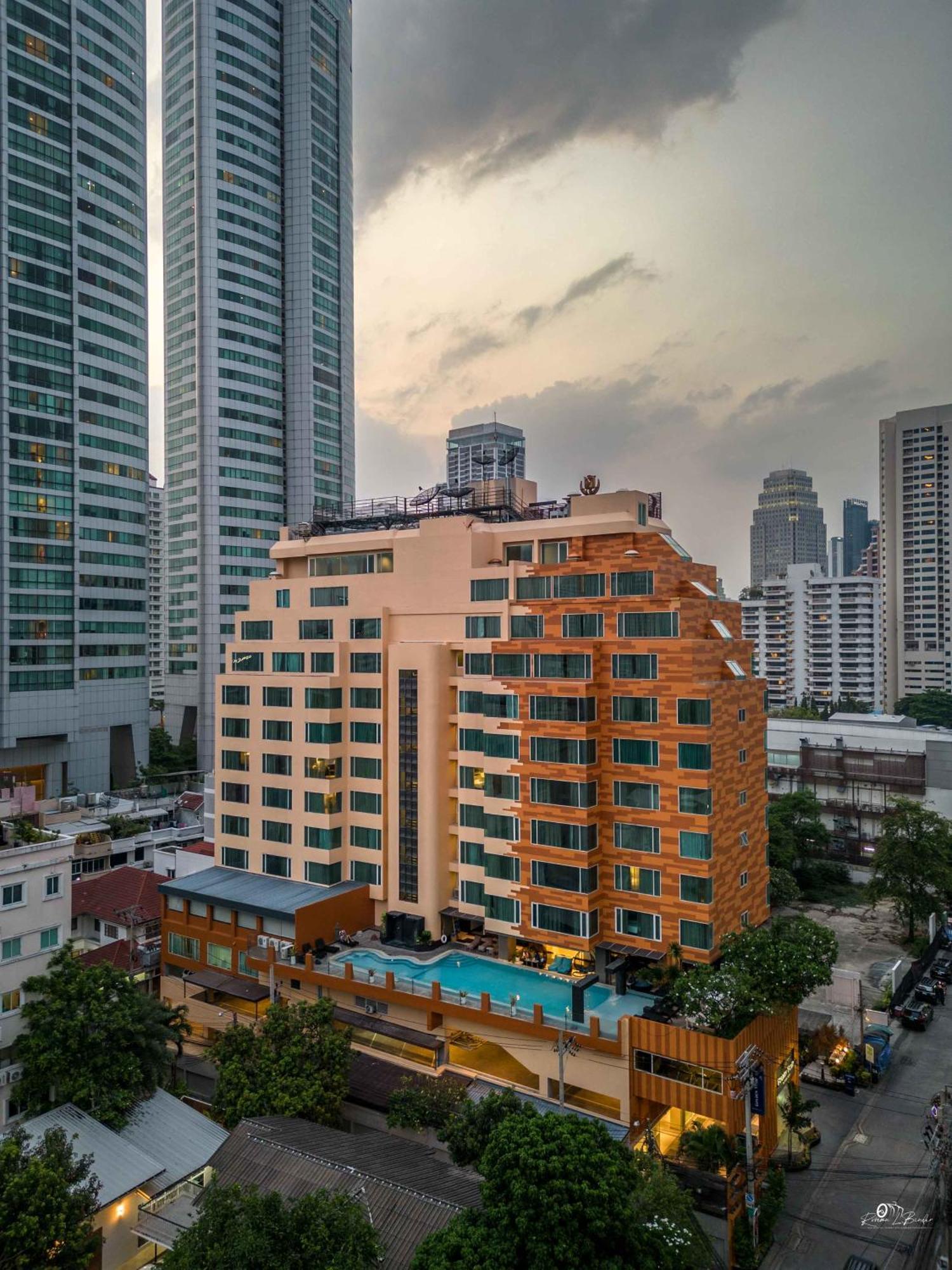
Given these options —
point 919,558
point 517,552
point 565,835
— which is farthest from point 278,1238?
point 919,558

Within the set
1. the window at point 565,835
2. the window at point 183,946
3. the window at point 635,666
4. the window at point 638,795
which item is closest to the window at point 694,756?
the window at point 638,795

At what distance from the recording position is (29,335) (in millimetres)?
94062

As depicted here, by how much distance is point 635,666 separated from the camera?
4206cm

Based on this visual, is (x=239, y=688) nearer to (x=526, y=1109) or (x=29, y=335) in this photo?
(x=526, y=1109)

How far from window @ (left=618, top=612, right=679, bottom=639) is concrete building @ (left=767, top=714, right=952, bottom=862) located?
53.7m

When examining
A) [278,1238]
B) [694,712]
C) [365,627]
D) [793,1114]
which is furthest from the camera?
[365,627]

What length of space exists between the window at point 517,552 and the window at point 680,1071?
91.4ft

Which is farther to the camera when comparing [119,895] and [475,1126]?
[119,895]

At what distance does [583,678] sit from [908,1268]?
27.3 meters

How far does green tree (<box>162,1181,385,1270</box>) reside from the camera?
23500 millimetres

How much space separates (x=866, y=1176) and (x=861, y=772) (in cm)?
5533

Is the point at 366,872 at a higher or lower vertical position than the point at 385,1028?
higher

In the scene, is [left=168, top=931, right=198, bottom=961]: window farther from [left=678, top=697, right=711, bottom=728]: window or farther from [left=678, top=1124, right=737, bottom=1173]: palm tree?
[left=678, top=697, right=711, bottom=728]: window

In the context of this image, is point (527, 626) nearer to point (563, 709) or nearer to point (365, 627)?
point (563, 709)
